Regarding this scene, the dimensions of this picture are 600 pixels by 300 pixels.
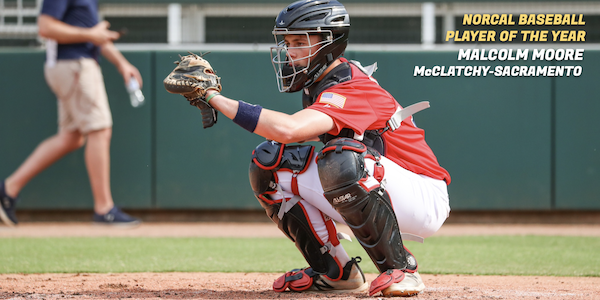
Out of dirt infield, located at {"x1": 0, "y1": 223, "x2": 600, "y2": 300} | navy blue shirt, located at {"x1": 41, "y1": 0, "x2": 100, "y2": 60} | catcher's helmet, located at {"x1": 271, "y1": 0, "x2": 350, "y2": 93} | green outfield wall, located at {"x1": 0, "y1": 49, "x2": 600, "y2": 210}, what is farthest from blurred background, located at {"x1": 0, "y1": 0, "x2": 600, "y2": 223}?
catcher's helmet, located at {"x1": 271, "y1": 0, "x2": 350, "y2": 93}

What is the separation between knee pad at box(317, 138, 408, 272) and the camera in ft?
8.43

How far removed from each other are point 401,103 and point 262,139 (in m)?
1.30

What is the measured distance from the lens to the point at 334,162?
2.58 meters

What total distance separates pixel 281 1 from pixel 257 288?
151 inches

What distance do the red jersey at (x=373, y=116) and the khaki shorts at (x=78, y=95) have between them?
10.7 ft

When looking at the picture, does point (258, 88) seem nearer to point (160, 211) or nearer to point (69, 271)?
point (160, 211)

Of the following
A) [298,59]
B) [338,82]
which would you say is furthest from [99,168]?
[338,82]

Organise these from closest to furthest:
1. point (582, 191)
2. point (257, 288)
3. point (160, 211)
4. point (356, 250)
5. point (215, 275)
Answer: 1. point (257, 288)
2. point (215, 275)
3. point (356, 250)
4. point (582, 191)
5. point (160, 211)

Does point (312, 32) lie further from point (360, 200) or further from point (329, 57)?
point (360, 200)

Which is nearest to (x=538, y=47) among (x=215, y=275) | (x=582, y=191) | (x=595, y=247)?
(x=582, y=191)

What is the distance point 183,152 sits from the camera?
6.02 metres

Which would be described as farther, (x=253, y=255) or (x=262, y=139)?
(x=262, y=139)

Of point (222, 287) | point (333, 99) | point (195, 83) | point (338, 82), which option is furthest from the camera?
point (222, 287)

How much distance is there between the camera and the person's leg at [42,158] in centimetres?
543
